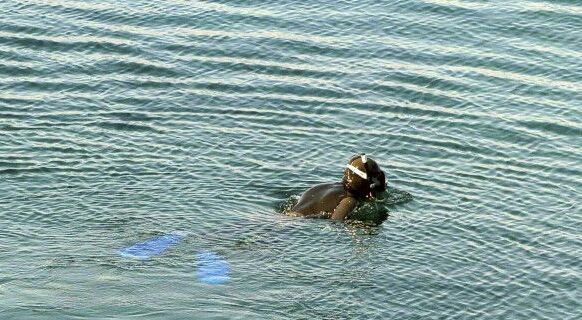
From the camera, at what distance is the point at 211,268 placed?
23781 millimetres

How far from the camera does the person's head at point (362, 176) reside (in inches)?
1048

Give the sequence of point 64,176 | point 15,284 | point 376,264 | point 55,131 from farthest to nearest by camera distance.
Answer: point 55,131, point 64,176, point 376,264, point 15,284

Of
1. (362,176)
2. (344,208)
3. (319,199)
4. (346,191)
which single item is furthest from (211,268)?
(362,176)

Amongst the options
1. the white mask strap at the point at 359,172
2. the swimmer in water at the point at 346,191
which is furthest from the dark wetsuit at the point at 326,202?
the white mask strap at the point at 359,172

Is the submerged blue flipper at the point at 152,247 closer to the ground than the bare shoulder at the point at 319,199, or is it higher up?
higher up

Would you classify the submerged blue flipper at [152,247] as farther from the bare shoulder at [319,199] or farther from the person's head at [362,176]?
the person's head at [362,176]

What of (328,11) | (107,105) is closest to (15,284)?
(107,105)

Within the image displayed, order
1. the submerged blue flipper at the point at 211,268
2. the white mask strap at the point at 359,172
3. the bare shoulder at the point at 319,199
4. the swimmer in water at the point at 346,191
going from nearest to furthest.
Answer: the submerged blue flipper at the point at 211,268
the bare shoulder at the point at 319,199
the swimmer in water at the point at 346,191
the white mask strap at the point at 359,172

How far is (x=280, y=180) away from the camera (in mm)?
27750

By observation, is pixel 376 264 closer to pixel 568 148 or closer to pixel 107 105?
pixel 568 148

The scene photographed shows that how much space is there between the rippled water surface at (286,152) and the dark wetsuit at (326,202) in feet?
0.83

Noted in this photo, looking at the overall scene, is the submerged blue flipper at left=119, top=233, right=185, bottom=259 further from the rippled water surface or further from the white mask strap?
the white mask strap

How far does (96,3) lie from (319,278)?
57.2ft

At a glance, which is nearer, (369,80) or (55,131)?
(55,131)
